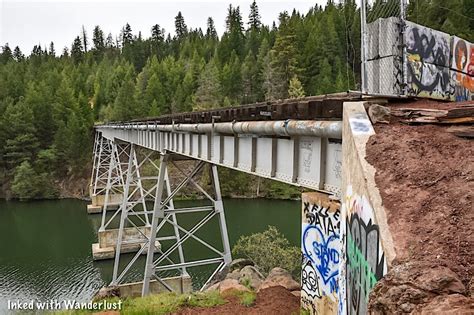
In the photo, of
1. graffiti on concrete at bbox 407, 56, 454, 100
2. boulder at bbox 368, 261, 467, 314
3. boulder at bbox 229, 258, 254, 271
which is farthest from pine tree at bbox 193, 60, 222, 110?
boulder at bbox 368, 261, 467, 314

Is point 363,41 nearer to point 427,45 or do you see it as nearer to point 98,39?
point 427,45

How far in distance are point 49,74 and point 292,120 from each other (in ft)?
235

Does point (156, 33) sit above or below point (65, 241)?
above

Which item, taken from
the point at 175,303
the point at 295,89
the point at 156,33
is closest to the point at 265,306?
the point at 175,303

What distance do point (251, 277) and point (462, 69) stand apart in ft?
24.6

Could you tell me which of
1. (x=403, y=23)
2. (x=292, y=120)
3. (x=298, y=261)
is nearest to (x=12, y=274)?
(x=298, y=261)

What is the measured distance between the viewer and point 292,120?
534cm

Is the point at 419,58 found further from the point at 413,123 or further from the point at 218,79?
the point at 218,79

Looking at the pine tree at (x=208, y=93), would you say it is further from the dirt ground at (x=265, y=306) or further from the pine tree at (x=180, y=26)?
the pine tree at (x=180, y=26)

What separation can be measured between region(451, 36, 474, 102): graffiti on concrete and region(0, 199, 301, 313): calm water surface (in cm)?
1531

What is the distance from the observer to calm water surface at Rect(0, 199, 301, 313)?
65.8ft

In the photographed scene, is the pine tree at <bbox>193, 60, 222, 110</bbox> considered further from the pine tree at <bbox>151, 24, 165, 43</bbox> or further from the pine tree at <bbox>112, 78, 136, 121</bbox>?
the pine tree at <bbox>151, 24, 165, 43</bbox>

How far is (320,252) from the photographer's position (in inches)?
230

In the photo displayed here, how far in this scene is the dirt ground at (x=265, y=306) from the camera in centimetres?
Result: 783
